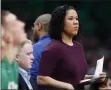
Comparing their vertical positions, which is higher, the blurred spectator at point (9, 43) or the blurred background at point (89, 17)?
the blurred spectator at point (9, 43)

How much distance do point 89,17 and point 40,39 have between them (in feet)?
16.9

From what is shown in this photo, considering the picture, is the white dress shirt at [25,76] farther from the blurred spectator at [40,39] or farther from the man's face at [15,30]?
the man's face at [15,30]

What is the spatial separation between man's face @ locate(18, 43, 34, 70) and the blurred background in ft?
13.6

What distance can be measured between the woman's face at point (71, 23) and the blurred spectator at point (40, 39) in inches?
13.8

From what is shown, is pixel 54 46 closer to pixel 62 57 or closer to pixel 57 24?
pixel 62 57

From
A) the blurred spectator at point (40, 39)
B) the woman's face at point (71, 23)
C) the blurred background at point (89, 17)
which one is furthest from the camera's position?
the blurred background at point (89, 17)

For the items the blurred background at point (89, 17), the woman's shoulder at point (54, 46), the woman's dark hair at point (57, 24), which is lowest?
the blurred background at point (89, 17)

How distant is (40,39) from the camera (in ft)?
19.3

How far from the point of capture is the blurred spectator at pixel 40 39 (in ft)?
18.7

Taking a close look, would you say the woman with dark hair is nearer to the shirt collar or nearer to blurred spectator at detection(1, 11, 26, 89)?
the shirt collar

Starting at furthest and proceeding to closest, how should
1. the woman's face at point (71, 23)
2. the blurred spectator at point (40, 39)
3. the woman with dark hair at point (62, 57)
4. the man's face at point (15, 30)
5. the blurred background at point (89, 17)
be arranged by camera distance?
the blurred background at point (89, 17), the blurred spectator at point (40, 39), the woman's face at point (71, 23), the woman with dark hair at point (62, 57), the man's face at point (15, 30)

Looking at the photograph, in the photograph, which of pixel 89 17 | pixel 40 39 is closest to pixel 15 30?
pixel 40 39

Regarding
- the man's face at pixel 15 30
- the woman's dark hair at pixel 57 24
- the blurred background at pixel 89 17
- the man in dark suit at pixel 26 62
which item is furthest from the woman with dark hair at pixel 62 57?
the blurred background at pixel 89 17

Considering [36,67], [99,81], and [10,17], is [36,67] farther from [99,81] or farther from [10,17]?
[10,17]
